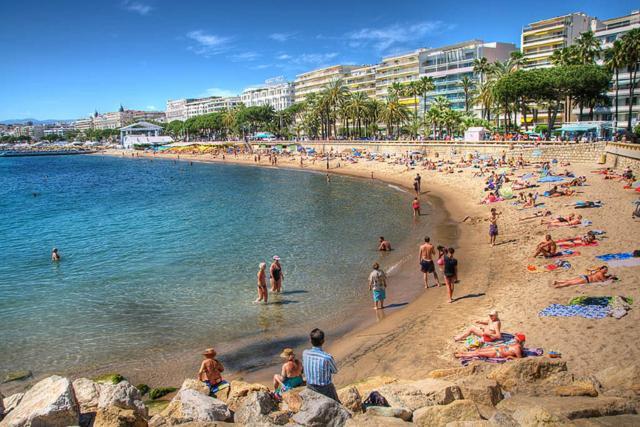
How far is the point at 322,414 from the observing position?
201 inches

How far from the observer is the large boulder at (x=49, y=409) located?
563cm

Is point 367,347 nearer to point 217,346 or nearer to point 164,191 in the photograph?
point 217,346

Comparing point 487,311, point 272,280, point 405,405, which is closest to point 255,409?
point 405,405

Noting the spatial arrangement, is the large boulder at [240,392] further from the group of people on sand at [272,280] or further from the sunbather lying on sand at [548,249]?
the sunbather lying on sand at [548,249]

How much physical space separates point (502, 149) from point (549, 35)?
4207 centimetres

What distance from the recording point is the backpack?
6.07 meters

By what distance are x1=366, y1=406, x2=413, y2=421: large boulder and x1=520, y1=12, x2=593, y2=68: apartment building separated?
265 feet

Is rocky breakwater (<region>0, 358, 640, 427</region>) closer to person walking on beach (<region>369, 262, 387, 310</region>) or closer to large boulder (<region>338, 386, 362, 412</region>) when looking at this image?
large boulder (<region>338, 386, 362, 412</region>)

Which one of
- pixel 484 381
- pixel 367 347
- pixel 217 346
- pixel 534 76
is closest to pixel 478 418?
pixel 484 381

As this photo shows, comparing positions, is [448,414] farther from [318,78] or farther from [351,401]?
[318,78]

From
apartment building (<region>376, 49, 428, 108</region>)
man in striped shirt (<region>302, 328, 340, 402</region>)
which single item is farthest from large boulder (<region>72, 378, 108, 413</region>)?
apartment building (<region>376, 49, 428, 108</region>)

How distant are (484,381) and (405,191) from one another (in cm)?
3409

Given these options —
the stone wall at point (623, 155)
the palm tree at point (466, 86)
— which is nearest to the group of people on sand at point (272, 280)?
the stone wall at point (623, 155)

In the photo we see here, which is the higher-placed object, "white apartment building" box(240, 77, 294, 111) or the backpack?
"white apartment building" box(240, 77, 294, 111)
